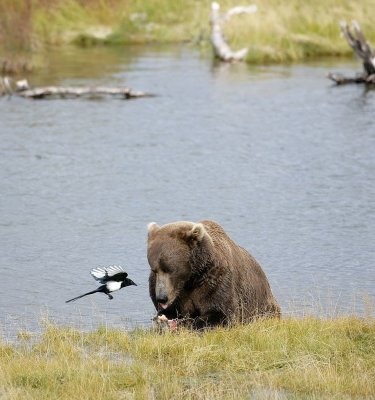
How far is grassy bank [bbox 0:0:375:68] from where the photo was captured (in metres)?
34.7

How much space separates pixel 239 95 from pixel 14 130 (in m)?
7.65

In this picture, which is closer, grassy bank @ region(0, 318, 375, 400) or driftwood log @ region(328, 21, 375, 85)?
grassy bank @ region(0, 318, 375, 400)

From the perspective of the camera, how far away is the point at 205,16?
1711 inches

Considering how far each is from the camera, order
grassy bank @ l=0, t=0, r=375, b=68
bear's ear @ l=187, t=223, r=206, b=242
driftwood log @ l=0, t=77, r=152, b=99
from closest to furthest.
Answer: bear's ear @ l=187, t=223, r=206, b=242, driftwood log @ l=0, t=77, r=152, b=99, grassy bank @ l=0, t=0, r=375, b=68

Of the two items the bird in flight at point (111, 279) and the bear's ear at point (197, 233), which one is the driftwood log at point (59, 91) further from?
the bear's ear at point (197, 233)

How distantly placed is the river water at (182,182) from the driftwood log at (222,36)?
2.16 m

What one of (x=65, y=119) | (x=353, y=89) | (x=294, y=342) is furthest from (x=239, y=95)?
(x=294, y=342)

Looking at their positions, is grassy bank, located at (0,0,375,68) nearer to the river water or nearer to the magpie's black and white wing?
the river water

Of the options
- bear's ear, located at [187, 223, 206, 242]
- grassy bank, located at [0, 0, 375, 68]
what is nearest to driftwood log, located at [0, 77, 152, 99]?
grassy bank, located at [0, 0, 375, 68]

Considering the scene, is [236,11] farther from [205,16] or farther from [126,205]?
[126,205]

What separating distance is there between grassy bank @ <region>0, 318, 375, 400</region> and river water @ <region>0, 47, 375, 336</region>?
1196 millimetres

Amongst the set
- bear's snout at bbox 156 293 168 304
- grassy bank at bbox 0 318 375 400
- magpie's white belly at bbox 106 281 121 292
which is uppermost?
bear's snout at bbox 156 293 168 304

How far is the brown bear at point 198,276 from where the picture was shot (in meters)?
8.20

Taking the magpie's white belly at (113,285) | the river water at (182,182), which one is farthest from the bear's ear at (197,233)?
the magpie's white belly at (113,285)
